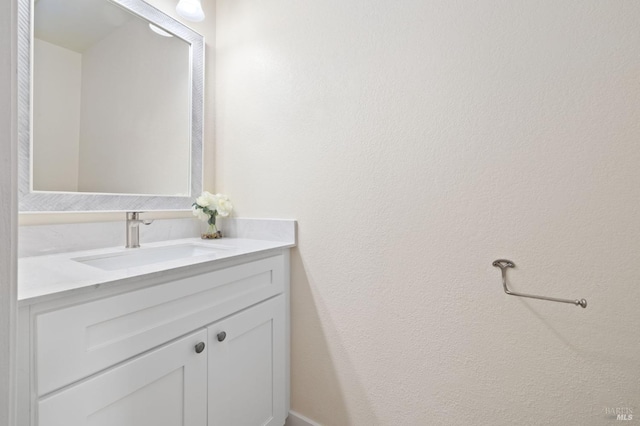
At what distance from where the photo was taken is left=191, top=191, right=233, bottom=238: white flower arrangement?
1400mm

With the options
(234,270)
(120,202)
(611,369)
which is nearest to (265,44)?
(120,202)

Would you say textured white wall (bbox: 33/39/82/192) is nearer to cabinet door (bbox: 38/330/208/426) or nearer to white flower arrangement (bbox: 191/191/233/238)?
white flower arrangement (bbox: 191/191/233/238)

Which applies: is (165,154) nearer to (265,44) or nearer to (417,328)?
(265,44)

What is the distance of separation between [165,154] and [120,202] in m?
0.33

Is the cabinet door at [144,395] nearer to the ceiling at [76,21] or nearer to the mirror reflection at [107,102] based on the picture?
the mirror reflection at [107,102]

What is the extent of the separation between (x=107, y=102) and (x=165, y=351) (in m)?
1.04

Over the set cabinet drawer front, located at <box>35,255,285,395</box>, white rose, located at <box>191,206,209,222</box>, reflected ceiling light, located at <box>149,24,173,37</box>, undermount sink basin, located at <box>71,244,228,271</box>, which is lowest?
cabinet drawer front, located at <box>35,255,285,395</box>

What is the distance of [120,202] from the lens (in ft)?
4.04

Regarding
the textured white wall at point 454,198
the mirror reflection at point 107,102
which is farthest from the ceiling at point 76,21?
the textured white wall at point 454,198

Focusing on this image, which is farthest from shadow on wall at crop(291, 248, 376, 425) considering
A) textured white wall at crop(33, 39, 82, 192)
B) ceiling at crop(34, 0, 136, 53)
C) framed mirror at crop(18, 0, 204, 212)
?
ceiling at crop(34, 0, 136, 53)

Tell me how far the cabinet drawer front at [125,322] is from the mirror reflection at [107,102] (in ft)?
2.20

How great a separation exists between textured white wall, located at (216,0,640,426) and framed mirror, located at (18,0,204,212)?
0.40 meters


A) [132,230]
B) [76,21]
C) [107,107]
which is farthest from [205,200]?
[76,21]

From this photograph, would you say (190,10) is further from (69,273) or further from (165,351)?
(165,351)
